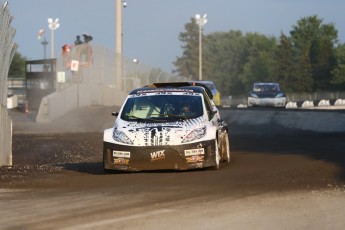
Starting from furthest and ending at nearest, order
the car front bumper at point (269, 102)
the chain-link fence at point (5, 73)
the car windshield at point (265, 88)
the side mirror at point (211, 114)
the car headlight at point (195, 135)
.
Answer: the car windshield at point (265, 88)
the car front bumper at point (269, 102)
the chain-link fence at point (5, 73)
the side mirror at point (211, 114)
the car headlight at point (195, 135)

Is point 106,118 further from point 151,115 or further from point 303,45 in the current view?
point 303,45

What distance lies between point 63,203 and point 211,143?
194 inches

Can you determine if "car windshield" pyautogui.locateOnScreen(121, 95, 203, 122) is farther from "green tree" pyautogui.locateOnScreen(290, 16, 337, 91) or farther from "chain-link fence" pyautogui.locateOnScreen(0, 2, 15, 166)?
"green tree" pyautogui.locateOnScreen(290, 16, 337, 91)

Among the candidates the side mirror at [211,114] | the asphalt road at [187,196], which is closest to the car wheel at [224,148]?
the asphalt road at [187,196]

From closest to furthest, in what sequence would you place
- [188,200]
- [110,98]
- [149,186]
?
1. [188,200]
2. [149,186]
3. [110,98]

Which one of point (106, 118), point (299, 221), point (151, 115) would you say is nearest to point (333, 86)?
point (106, 118)

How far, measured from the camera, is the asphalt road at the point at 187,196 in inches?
333

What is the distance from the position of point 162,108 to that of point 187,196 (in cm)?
523

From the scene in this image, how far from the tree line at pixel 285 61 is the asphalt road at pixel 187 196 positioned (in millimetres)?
87958

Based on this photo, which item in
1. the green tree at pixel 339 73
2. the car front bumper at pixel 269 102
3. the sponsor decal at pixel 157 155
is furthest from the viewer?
the green tree at pixel 339 73

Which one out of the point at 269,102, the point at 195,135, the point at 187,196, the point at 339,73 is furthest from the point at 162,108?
the point at 339,73

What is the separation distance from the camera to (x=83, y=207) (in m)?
9.54

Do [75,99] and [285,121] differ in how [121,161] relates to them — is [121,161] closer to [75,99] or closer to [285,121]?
[285,121]

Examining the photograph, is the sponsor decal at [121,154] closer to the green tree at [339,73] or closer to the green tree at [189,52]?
the green tree at [339,73]
